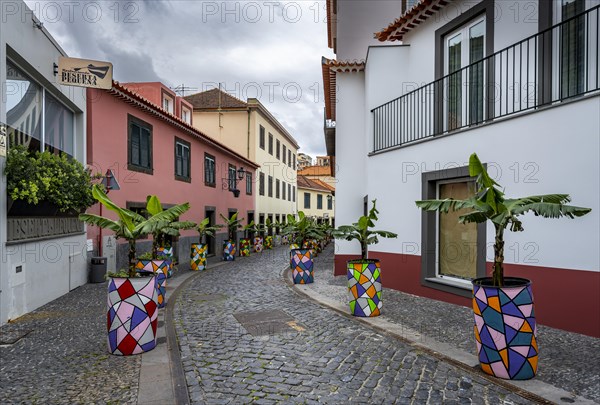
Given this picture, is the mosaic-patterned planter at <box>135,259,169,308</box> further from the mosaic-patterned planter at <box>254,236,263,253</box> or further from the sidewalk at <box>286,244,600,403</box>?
the mosaic-patterned planter at <box>254,236,263,253</box>

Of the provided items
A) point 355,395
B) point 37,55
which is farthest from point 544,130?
point 37,55

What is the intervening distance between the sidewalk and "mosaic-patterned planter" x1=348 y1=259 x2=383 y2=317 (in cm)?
19

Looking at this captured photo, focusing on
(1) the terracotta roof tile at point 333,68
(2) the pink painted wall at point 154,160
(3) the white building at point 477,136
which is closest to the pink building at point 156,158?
(2) the pink painted wall at point 154,160

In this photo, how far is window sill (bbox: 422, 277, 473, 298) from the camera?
7.68 meters

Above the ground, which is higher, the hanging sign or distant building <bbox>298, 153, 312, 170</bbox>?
distant building <bbox>298, 153, 312, 170</bbox>

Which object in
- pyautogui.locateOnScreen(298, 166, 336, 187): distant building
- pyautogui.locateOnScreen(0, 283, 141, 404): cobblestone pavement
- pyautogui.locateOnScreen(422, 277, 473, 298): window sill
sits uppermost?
pyautogui.locateOnScreen(298, 166, 336, 187): distant building

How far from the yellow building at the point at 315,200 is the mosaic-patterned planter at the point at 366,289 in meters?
37.4

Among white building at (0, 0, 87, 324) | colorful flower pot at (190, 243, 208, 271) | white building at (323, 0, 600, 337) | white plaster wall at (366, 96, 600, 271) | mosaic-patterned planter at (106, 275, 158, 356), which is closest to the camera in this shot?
mosaic-patterned planter at (106, 275, 158, 356)

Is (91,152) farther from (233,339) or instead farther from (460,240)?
(460,240)

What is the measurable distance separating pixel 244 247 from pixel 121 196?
9363 mm

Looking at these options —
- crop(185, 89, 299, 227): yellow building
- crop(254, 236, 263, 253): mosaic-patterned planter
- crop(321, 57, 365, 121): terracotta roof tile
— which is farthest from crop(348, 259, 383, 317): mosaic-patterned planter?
crop(185, 89, 299, 227): yellow building

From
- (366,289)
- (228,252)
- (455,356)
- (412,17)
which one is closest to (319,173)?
(228,252)

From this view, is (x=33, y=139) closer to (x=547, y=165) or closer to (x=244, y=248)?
(x=547, y=165)

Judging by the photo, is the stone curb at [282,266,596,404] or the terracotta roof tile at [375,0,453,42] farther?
the terracotta roof tile at [375,0,453,42]
